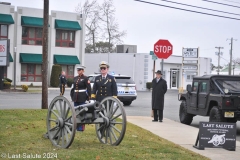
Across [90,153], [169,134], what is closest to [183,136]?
[169,134]

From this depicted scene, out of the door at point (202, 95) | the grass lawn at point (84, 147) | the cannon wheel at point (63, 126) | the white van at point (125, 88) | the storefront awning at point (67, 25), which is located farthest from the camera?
the storefront awning at point (67, 25)

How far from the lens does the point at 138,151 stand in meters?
10.0

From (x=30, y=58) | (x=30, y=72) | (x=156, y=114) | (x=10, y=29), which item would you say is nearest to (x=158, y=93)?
(x=156, y=114)

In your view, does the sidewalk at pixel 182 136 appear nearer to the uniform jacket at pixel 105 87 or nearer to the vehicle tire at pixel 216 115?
the vehicle tire at pixel 216 115

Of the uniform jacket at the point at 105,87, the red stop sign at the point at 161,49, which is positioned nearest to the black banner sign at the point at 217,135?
the uniform jacket at the point at 105,87

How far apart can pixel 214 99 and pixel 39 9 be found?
1552 inches

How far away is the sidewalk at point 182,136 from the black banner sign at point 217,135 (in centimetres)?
17

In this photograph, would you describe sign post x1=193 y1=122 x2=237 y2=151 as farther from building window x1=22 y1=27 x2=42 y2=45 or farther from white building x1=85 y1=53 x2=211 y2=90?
white building x1=85 y1=53 x2=211 y2=90

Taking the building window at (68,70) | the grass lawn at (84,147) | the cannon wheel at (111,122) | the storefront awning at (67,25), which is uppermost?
the storefront awning at (67,25)

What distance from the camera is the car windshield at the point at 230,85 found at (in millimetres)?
16641

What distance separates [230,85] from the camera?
1694 centimetres

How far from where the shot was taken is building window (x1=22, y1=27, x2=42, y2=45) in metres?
52.6

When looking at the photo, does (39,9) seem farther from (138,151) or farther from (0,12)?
(138,151)

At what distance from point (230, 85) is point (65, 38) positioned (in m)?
40.4
